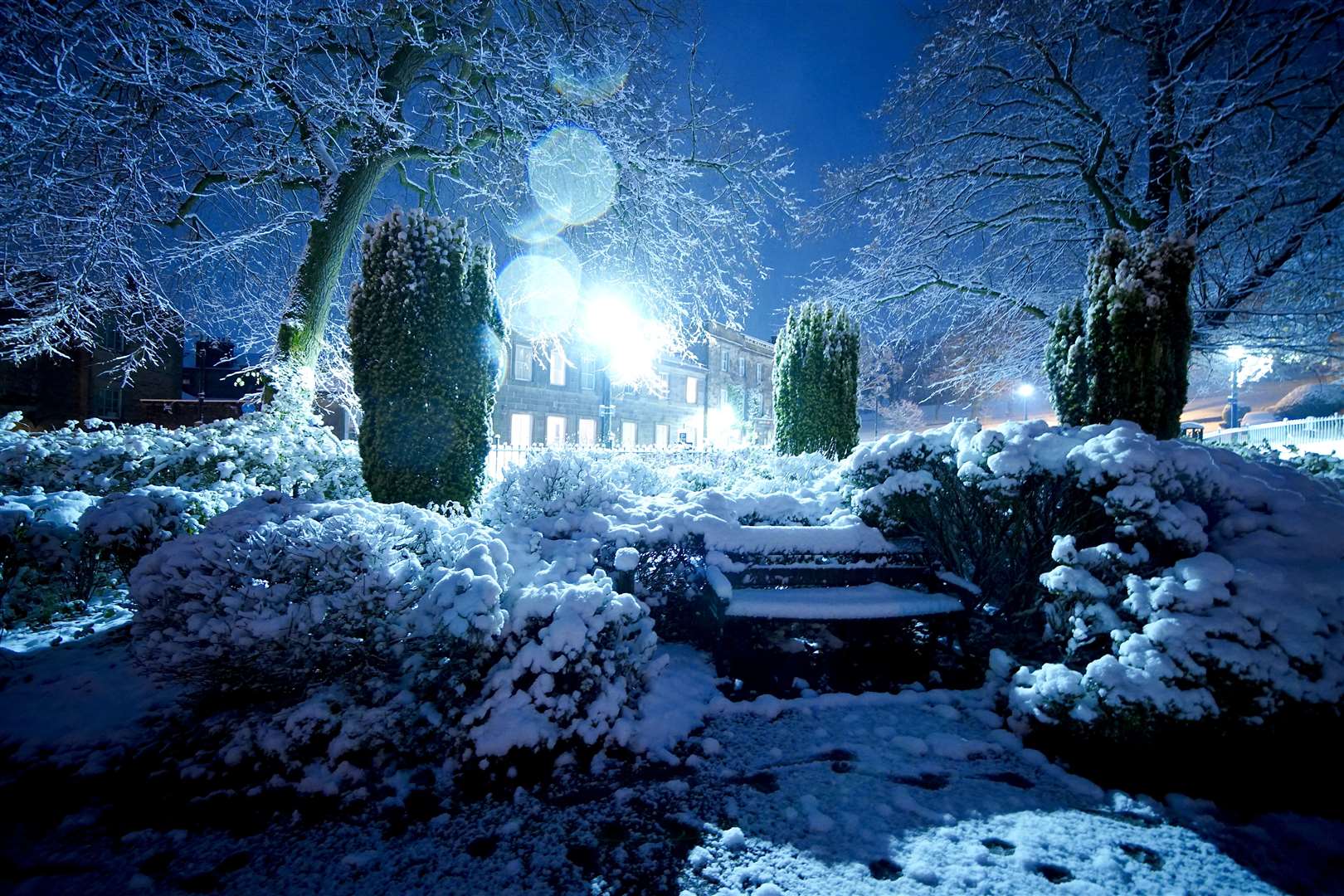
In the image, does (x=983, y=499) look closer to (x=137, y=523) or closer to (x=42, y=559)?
(x=137, y=523)

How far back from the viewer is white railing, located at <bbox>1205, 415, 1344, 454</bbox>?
1762 cm

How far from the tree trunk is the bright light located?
156 inches

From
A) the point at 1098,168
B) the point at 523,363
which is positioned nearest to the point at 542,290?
the point at 1098,168

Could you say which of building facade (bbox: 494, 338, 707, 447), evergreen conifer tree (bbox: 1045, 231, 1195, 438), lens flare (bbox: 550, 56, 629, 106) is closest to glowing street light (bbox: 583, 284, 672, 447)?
lens flare (bbox: 550, 56, 629, 106)

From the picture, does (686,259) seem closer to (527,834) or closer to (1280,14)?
(527,834)

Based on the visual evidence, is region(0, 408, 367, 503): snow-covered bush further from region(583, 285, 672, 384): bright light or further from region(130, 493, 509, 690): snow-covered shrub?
region(583, 285, 672, 384): bright light

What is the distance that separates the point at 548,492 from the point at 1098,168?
1177cm

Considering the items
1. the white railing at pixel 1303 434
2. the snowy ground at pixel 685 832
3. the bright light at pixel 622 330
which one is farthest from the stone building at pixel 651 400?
the white railing at pixel 1303 434

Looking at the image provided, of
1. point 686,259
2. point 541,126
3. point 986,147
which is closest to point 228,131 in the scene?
point 541,126

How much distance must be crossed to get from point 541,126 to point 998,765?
869 centimetres

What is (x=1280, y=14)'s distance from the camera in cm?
806

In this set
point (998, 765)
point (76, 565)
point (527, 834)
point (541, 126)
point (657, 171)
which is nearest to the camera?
point (527, 834)

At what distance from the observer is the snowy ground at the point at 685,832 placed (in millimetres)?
1896

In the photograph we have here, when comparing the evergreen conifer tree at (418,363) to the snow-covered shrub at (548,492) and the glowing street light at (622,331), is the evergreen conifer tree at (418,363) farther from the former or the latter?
the glowing street light at (622,331)
